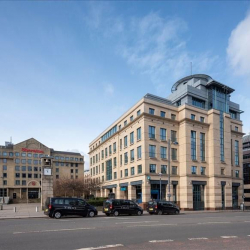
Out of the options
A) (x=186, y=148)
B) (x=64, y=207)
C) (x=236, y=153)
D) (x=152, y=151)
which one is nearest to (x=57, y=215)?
(x=64, y=207)

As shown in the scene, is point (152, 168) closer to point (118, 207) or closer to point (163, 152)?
point (163, 152)

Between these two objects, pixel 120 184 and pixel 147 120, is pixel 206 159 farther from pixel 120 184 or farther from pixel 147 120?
pixel 120 184

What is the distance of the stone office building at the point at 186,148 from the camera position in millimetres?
44719

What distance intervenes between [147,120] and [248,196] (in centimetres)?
5288

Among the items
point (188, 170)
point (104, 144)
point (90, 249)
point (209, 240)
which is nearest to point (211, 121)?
point (188, 170)

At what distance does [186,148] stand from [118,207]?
21782mm

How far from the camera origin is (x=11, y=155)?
99.3 meters

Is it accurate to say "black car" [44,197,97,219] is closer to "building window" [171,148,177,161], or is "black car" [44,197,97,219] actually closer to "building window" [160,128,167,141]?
"building window" [160,128,167,141]

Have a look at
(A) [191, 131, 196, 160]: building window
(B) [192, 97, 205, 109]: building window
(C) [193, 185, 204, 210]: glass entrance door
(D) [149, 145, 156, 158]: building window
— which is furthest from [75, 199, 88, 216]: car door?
(B) [192, 97, 205, 109]: building window

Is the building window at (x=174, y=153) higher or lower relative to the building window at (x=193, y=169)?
higher

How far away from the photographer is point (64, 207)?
77.8 ft

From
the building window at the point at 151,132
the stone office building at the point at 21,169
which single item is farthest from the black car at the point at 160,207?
the stone office building at the point at 21,169

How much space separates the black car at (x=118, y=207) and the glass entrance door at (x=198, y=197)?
20359mm

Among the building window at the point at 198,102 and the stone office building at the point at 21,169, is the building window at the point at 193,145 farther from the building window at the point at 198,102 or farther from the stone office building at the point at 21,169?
the stone office building at the point at 21,169
